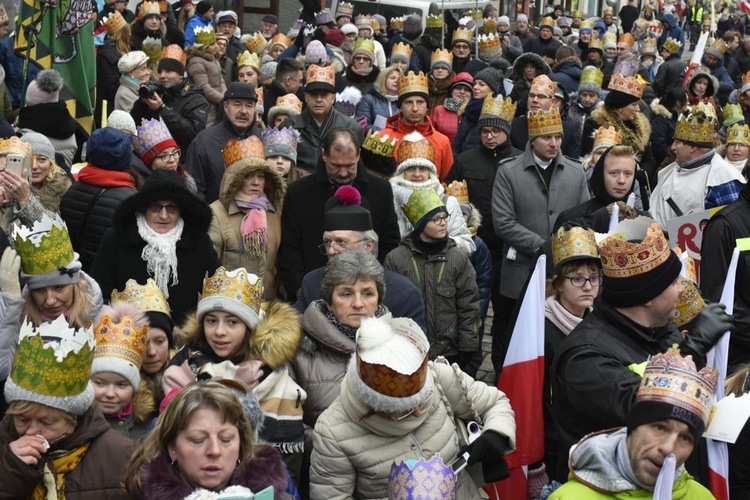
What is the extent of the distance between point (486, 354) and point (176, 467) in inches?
229

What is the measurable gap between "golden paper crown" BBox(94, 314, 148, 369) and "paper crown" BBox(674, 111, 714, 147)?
4.54 metres

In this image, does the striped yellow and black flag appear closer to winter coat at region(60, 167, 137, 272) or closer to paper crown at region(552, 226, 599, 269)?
winter coat at region(60, 167, 137, 272)

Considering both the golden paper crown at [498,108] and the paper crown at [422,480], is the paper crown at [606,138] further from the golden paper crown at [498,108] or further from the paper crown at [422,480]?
the paper crown at [422,480]

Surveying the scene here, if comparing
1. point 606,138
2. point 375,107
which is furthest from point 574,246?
point 375,107

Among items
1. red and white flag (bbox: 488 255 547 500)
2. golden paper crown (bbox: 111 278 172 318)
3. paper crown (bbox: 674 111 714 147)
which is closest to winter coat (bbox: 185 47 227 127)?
paper crown (bbox: 674 111 714 147)

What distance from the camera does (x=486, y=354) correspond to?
936 centimetres

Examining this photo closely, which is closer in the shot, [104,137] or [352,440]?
[352,440]

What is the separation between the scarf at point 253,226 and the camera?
273 inches

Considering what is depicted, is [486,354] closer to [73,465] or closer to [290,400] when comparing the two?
[290,400]

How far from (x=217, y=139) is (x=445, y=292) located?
2583 mm

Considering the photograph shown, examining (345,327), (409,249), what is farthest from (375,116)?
(345,327)

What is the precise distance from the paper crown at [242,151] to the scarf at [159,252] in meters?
1.28

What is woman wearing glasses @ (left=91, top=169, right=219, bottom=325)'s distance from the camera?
616 cm

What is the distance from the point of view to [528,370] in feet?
18.1
